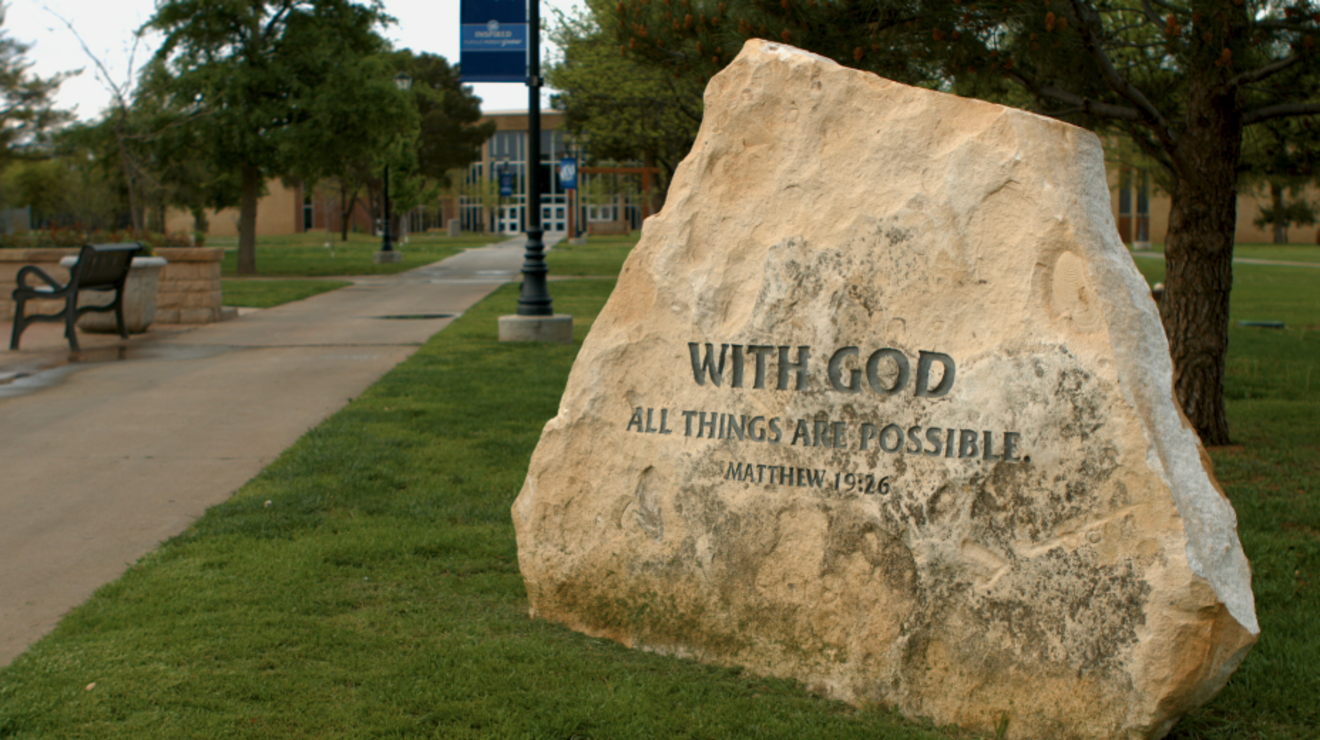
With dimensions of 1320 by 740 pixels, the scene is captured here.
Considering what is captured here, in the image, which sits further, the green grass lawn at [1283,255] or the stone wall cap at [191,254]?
the green grass lawn at [1283,255]

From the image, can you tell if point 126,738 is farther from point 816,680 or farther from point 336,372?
point 336,372

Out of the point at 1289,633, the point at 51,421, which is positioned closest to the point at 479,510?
the point at 1289,633

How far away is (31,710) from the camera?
11.1ft

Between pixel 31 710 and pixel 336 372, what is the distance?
7275 mm

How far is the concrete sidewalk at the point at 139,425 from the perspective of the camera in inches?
195

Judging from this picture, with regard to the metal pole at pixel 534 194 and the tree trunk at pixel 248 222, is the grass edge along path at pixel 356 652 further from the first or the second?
the tree trunk at pixel 248 222

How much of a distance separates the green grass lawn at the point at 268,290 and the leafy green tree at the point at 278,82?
2.91 m

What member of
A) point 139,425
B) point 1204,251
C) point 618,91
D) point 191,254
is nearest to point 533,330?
point 191,254

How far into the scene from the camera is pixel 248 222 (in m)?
26.2

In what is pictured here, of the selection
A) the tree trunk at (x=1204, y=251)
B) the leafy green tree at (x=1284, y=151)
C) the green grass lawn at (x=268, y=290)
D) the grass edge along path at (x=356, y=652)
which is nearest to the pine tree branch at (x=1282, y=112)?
the tree trunk at (x=1204, y=251)

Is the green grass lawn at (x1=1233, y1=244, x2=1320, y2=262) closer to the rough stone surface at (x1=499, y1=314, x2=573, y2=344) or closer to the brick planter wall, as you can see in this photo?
the rough stone surface at (x1=499, y1=314, x2=573, y2=344)

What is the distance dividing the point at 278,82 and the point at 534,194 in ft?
47.5

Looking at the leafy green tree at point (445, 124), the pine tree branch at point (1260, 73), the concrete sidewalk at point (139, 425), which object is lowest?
the concrete sidewalk at point (139, 425)

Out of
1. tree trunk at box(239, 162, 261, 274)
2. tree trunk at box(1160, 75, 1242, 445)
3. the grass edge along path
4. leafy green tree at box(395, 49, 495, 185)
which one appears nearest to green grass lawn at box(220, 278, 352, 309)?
tree trunk at box(239, 162, 261, 274)
